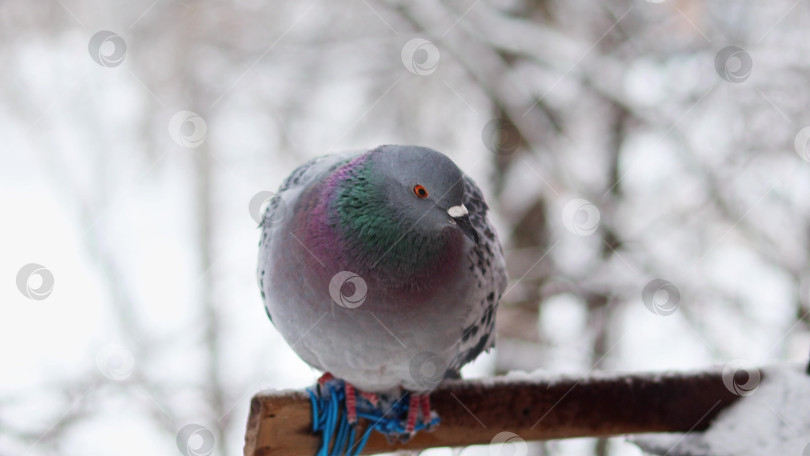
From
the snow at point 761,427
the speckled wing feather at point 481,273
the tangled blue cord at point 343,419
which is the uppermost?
the speckled wing feather at point 481,273

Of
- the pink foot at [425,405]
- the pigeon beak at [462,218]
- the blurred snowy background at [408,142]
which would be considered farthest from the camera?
the blurred snowy background at [408,142]

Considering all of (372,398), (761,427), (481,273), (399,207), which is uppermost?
(399,207)

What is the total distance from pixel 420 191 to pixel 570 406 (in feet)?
2.69

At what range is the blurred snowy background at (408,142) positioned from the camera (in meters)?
3.89

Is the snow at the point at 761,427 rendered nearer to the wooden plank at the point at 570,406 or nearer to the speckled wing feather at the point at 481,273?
the wooden plank at the point at 570,406

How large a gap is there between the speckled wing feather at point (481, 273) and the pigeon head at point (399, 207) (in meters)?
0.13

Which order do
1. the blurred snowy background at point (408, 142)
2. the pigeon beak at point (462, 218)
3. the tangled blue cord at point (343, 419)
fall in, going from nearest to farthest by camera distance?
the pigeon beak at point (462, 218) < the tangled blue cord at point (343, 419) < the blurred snowy background at point (408, 142)

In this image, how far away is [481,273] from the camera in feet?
5.46

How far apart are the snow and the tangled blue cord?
65 cm

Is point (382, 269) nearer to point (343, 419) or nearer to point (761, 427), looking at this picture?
point (343, 419)

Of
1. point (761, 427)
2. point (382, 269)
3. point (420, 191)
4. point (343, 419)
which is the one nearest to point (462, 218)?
point (420, 191)

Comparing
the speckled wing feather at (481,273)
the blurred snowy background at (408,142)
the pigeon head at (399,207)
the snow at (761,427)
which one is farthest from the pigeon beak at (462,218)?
the blurred snowy background at (408,142)

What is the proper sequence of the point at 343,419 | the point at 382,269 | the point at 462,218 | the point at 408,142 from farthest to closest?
1. the point at 408,142
2. the point at 343,419
3. the point at 382,269
4. the point at 462,218

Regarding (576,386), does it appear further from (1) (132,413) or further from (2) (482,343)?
(1) (132,413)
